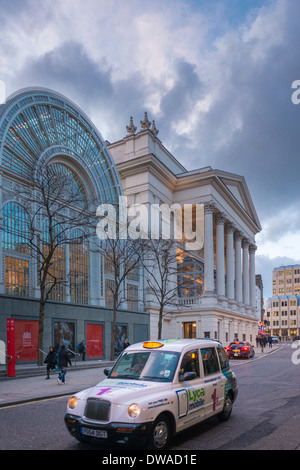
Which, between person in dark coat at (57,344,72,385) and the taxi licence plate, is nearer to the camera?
the taxi licence plate

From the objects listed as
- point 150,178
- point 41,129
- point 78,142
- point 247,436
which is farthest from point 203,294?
point 247,436

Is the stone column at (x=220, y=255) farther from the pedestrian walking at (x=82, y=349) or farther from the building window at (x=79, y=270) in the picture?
the pedestrian walking at (x=82, y=349)

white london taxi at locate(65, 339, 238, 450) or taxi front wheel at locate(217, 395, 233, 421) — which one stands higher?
white london taxi at locate(65, 339, 238, 450)

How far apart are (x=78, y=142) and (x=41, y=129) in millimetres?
4930

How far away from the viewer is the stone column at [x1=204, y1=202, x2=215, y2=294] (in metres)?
47.8

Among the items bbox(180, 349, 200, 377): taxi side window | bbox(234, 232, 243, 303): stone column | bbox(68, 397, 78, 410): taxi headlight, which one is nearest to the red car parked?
bbox(180, 349, 200, 377): taxi side window

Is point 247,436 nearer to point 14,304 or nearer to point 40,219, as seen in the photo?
point 14,304

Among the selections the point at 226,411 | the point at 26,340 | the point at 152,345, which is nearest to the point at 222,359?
the point at 226,411

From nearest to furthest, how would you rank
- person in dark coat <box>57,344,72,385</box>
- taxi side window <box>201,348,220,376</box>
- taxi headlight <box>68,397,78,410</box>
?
taxi headlight <box>68,397,78,410</box>, taxi side window <box>201,348,220,376</box>, person in dark coat <box>57,344,72,385</box>

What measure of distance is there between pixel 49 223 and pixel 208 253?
86.2 ft

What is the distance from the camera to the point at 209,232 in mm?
49000

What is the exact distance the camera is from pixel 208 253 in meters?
48.6

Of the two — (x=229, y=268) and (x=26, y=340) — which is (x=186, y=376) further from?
(x=229, y=268)

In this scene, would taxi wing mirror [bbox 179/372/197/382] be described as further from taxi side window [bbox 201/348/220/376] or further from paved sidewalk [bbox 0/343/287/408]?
paved sidewalk [bbox 0/343/287/408]
